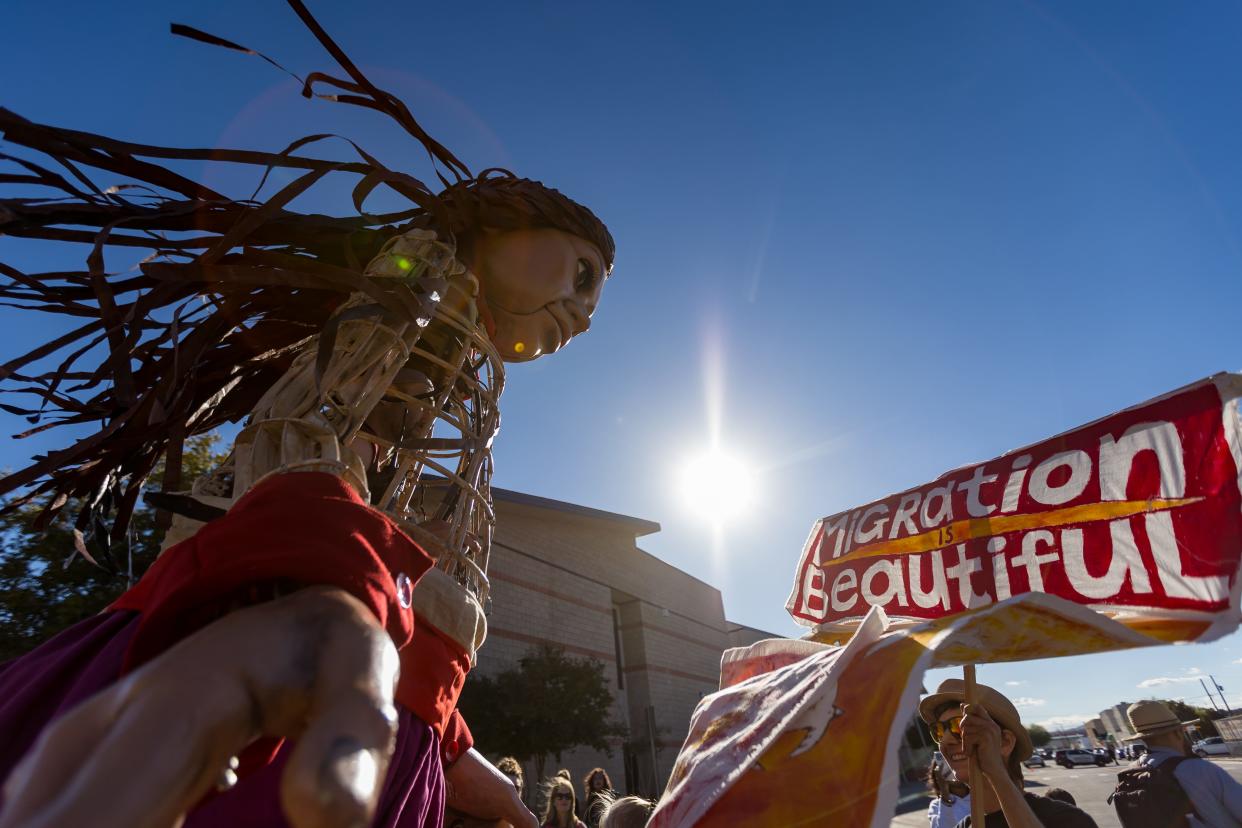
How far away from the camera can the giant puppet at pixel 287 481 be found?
0.48 m

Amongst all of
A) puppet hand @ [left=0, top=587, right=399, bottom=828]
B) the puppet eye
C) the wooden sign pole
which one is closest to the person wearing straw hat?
the wooden sign pole

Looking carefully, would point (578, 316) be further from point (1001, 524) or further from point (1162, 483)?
point (1162, 483)

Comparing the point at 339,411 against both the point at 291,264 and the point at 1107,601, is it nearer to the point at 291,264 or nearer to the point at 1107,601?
the point at 291,264

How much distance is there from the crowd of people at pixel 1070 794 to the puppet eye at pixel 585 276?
201cm

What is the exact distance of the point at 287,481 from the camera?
0.74 metres

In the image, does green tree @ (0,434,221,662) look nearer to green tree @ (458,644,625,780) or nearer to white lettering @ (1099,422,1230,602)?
green tree @ (458,644,625,780)

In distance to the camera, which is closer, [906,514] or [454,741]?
[454,741]

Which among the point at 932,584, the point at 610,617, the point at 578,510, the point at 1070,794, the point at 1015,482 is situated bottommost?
the point at 1070,794

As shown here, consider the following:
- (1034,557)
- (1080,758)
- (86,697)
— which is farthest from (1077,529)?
(1080,758)

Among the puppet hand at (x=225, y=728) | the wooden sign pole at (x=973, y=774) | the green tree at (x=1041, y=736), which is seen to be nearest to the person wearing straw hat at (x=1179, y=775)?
the wooden sign pole at (x=973, y=774)

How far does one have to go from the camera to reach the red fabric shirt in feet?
2.00

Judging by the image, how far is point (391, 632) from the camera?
70 cm

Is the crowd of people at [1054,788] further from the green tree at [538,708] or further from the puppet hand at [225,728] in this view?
the green tree at [538,708]

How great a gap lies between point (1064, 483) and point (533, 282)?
5.27 ft
